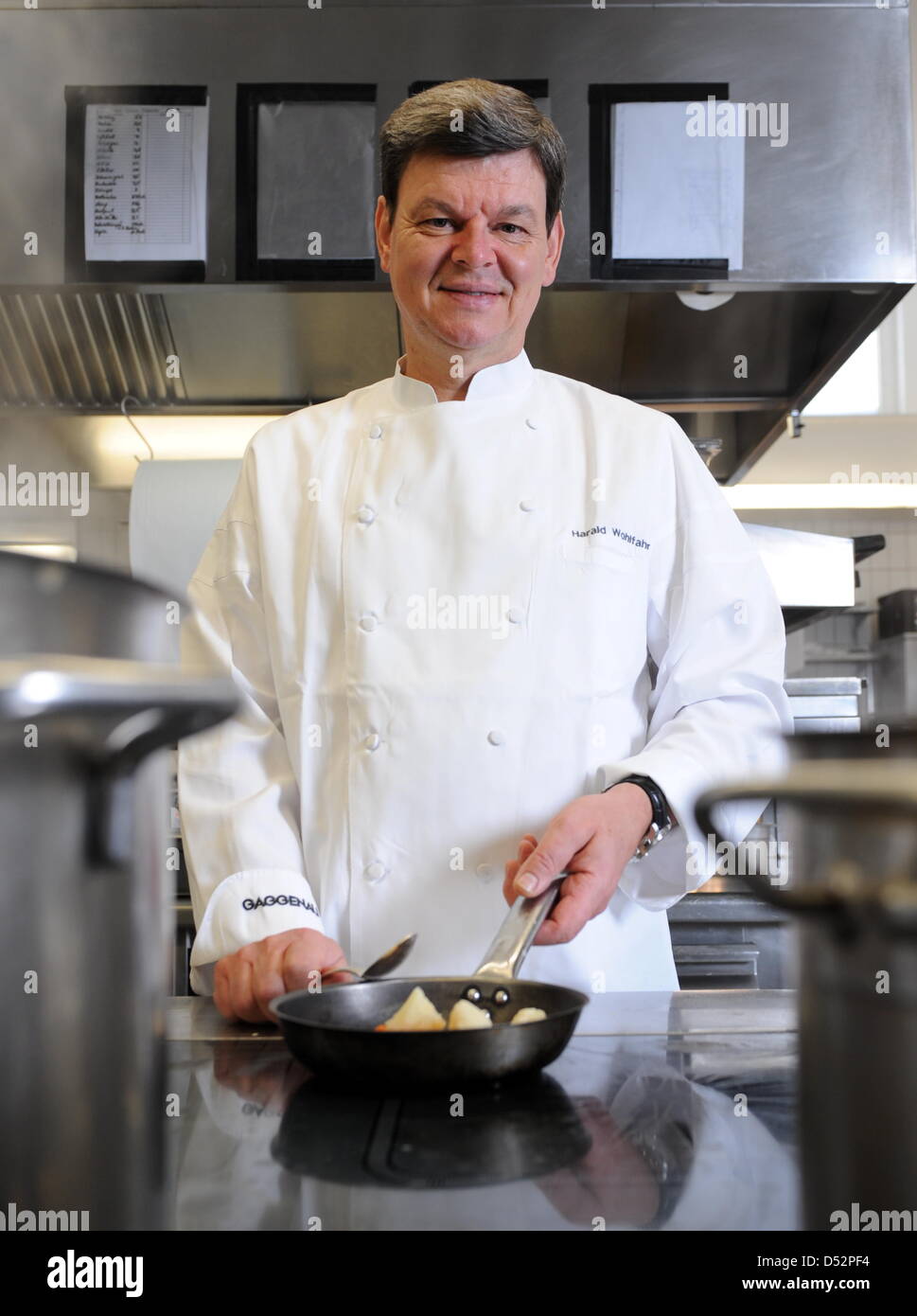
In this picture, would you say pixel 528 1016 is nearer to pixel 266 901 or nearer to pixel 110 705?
pixel 110 705

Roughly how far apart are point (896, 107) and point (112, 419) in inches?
64.5

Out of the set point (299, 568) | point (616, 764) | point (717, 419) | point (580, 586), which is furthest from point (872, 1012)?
point (717, 419)

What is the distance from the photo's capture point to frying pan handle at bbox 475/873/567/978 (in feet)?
2.27

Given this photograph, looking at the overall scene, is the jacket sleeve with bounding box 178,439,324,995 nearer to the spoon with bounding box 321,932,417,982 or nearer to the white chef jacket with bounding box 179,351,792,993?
the white chef jacket with bounding box 179,351,792,993

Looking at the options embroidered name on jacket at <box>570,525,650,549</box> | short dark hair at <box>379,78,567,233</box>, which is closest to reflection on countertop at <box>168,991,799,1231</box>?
embroidered name on jacket at <box>570,525,650,549</box>

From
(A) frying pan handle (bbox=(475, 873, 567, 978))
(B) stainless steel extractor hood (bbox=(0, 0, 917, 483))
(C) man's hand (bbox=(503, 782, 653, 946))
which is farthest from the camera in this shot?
(B) stainless steel extractor hood (bbox=(0, 0, 917, 483))

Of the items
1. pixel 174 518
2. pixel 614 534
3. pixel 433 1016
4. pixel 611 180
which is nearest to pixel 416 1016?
pixel 433 1016

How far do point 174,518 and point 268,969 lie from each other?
5.64ft

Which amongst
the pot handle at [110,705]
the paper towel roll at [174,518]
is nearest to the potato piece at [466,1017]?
the pot handle at [110,705]

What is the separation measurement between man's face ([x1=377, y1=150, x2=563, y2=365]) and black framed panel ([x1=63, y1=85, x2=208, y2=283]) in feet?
2.55

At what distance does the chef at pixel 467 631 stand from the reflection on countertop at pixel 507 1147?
1.19 ft

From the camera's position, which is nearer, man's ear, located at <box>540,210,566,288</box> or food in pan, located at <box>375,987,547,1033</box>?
food in pan, located at <box>375,987,547,1033</box>

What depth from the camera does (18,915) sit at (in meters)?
0.37

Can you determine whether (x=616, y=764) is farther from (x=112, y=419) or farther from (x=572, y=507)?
(x=112, y=419)
